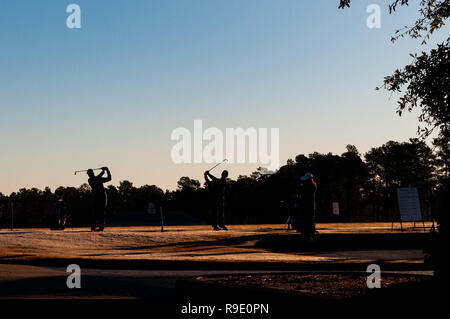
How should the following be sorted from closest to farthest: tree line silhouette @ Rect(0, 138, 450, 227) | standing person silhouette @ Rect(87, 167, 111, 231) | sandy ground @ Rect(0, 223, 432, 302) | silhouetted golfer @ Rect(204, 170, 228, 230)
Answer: sandy ground @ Rect(0, 223, 432, 302)
standing person silhouette @ Rect(87, 167, 111, 231)
silhouetted golfer @ Rect(204, 170, 228, 230)
tree line silhouette @ Rect(0, 138, 450, 227)

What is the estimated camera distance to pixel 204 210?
3506 inches

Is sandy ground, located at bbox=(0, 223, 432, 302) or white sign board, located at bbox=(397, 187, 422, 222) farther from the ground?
white sign board, located at bbox=(397, 187, 422, 222)

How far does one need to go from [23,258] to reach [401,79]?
10.1 meters

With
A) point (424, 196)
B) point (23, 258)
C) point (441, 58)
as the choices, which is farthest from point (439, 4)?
point (424, 196)

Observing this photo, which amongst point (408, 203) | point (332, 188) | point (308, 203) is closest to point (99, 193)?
point (308, 203)

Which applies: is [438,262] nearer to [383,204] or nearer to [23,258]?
[23,258]

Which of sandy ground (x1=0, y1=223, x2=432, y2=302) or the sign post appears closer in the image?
sandy ground (x1=0, y1=223, x2=432, y2=302)

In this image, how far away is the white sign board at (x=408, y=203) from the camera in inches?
1109

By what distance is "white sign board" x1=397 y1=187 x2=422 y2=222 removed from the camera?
28172 mm

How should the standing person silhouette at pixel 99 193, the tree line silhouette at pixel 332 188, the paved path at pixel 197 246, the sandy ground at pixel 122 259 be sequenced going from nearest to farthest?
the sandy ground at pixel 122 259 < the paved path at pixel 197 246 < the standing person silhouette at pixel 99 193 < the tree line silhouette at pixel 332 188

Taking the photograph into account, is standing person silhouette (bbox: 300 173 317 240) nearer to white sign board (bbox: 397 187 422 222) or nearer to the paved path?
the paved path

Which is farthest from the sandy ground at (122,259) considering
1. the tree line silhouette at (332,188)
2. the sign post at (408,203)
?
the tree line silhouette at (332,188)

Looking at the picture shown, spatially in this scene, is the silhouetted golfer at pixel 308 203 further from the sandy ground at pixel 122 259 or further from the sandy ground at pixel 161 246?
the sandy ground at pixel 161 246

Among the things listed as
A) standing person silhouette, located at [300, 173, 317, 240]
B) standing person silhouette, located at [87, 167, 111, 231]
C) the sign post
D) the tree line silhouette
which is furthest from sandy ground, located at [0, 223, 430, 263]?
the tree line silhouette
